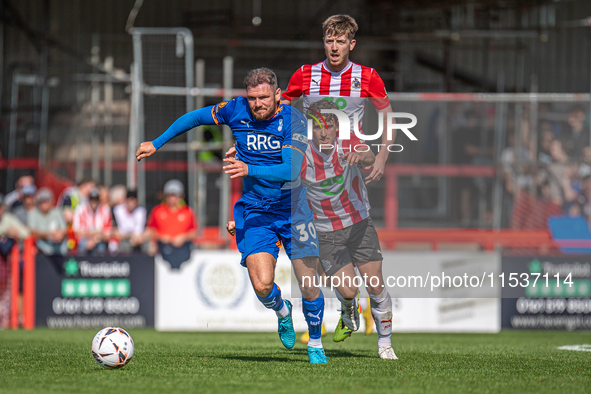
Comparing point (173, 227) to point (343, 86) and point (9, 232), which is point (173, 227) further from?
point (343, 86)

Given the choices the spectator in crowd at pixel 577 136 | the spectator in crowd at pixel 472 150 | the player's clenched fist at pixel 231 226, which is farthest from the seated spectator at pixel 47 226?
A: the spectator in crowd at pixel 577 136

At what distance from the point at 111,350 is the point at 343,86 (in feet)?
9.40

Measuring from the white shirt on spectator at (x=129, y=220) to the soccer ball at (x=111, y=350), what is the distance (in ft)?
19.8

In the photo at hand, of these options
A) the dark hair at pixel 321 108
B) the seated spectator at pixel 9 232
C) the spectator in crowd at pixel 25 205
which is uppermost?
the dark hair at pixel 321 108

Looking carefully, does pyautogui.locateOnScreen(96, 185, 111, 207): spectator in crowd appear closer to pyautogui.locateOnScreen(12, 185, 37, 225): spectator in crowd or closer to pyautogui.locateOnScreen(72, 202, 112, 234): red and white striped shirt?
pyautogui.locateOnScreen(72, 202, 112, 234): red and white striped shirt

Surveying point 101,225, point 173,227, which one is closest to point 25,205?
point 101,225

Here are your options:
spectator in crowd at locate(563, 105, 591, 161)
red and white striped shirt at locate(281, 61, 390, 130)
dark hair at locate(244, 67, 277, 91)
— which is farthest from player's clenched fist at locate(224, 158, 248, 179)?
spectator in crowd at locate(563, 105, 591, 161)

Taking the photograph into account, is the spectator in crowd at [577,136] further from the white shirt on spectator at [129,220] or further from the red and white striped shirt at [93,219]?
the red and white striped shirt at [93,219]

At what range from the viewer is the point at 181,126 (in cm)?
595

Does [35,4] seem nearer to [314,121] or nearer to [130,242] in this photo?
[130,242]

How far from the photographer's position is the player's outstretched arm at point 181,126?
5855 mm

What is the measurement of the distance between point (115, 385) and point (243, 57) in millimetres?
11522

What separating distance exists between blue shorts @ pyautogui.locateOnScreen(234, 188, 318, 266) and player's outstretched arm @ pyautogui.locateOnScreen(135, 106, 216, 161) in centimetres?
72

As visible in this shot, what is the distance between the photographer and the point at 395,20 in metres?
Result: 15.9
